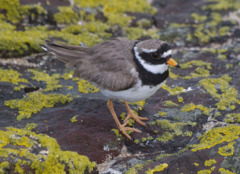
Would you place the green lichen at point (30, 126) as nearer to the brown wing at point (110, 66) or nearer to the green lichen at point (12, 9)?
the brown wing at point (110, 66)

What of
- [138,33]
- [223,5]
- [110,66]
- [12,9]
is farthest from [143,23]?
[110,66]

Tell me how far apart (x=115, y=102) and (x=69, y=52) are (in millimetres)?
1526

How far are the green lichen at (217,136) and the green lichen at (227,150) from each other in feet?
0.48

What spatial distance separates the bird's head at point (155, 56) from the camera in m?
5.55

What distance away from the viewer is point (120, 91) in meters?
5.66

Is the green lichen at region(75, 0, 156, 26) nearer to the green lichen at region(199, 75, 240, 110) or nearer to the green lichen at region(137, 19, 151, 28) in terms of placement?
the green lichen at region(137, 19, 151, 28)

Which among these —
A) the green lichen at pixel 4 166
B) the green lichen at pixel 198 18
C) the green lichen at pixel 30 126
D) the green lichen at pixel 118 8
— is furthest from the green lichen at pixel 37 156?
the green lichen at pixel 198 18

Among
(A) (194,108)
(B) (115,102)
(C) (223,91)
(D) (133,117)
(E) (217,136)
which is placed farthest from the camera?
(B) (115,102)

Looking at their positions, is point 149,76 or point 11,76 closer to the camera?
point 149,76

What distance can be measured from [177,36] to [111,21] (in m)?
2.05

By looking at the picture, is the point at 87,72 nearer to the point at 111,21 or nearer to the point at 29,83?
the point at 29,83

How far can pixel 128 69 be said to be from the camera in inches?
222

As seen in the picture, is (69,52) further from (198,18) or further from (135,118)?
(198,18)

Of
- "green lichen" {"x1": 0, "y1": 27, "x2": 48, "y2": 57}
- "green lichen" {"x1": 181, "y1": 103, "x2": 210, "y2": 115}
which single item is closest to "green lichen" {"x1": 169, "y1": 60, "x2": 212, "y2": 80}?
"green lichen" {"x1": 181, "y1": 103, "x2": 210, "y2": 115}
